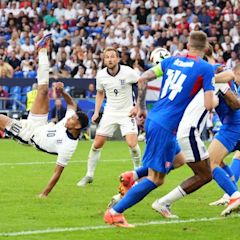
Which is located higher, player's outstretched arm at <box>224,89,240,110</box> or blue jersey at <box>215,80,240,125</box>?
player's outstretched arm at <box>224,89,240,110</box>

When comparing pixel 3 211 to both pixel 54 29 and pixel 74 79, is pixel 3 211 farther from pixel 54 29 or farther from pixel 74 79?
pixel 54 29

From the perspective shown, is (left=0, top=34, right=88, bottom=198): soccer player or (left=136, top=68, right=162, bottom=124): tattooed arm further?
(left=0, top=34, right=88, bottom=198): soccer player

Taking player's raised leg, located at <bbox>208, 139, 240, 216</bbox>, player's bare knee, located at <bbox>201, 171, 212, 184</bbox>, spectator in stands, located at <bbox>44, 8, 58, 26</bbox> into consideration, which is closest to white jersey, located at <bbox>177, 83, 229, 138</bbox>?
player's bare knee, located at <bbox>201, 171, 212, 184</bbox>

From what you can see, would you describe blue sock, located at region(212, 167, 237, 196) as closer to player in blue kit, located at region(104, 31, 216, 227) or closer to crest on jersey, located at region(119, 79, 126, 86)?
player in blue kit, located at region(104, 31, 216, 227)

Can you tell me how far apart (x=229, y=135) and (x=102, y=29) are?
938 inches

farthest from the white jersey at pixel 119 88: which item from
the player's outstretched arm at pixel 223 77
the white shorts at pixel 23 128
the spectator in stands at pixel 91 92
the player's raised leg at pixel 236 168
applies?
the spectator in stands at pixel 91 92

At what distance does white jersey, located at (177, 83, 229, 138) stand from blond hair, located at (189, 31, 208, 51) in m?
0.88

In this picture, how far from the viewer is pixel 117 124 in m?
16.4

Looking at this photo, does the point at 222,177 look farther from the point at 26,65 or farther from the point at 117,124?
the point at 26,65

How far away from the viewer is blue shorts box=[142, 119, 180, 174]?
10.8 meters

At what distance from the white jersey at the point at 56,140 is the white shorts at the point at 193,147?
9.26 ft

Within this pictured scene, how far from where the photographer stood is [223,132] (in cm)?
1290

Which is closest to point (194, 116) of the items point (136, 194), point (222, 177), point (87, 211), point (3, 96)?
point (222, 177)

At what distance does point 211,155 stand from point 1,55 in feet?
72.4
